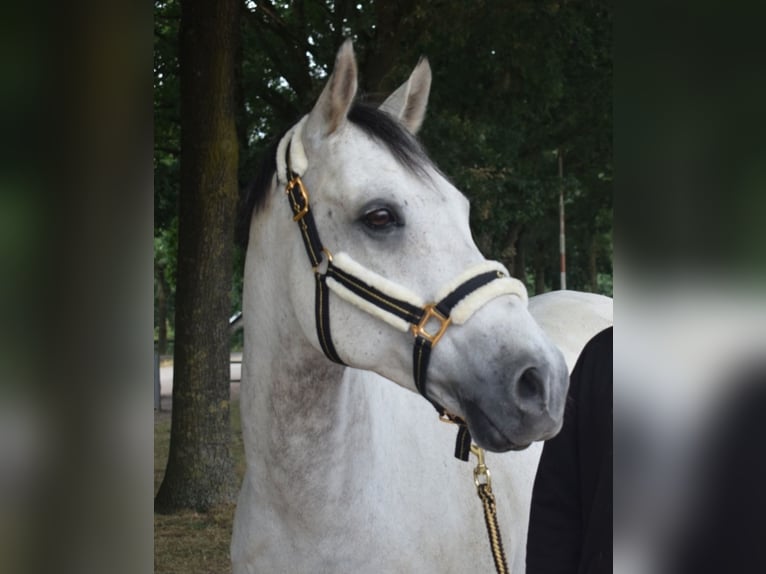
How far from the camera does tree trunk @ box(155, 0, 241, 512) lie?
538 cm

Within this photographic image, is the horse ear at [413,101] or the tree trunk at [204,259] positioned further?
the tree trunk at [204,259]

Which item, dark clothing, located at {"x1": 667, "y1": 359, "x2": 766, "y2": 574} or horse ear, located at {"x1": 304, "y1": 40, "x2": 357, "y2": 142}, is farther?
horse ear, located at {"x1": 304, "y1": 40, "x2": 357, "y2": 142}

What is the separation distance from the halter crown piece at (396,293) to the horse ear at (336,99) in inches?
2.8

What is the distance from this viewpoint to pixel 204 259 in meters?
5.47

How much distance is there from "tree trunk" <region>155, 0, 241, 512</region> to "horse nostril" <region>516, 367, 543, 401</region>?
13.2 feet

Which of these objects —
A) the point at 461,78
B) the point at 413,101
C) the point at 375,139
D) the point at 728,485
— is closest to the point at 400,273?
the point at 375,139

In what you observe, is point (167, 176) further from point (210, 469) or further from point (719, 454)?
point (719, 454)

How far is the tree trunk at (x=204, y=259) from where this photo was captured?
5375 mm

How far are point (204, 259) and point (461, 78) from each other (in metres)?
5.46

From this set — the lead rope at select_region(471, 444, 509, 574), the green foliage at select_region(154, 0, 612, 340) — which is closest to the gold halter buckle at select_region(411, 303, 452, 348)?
the lead rope at select_region(471, 444, 509, 574)

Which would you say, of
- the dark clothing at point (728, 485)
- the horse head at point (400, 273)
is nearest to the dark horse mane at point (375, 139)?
the horse head at point (400, 273)

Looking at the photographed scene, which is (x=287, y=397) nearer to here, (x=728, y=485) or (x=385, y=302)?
(x=385, y=302)

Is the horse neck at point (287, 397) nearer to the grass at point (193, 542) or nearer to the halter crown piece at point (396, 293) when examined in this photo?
the halter crown piece at point (396, 293)

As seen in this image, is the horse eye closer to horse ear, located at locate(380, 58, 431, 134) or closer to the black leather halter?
the black leather halter
